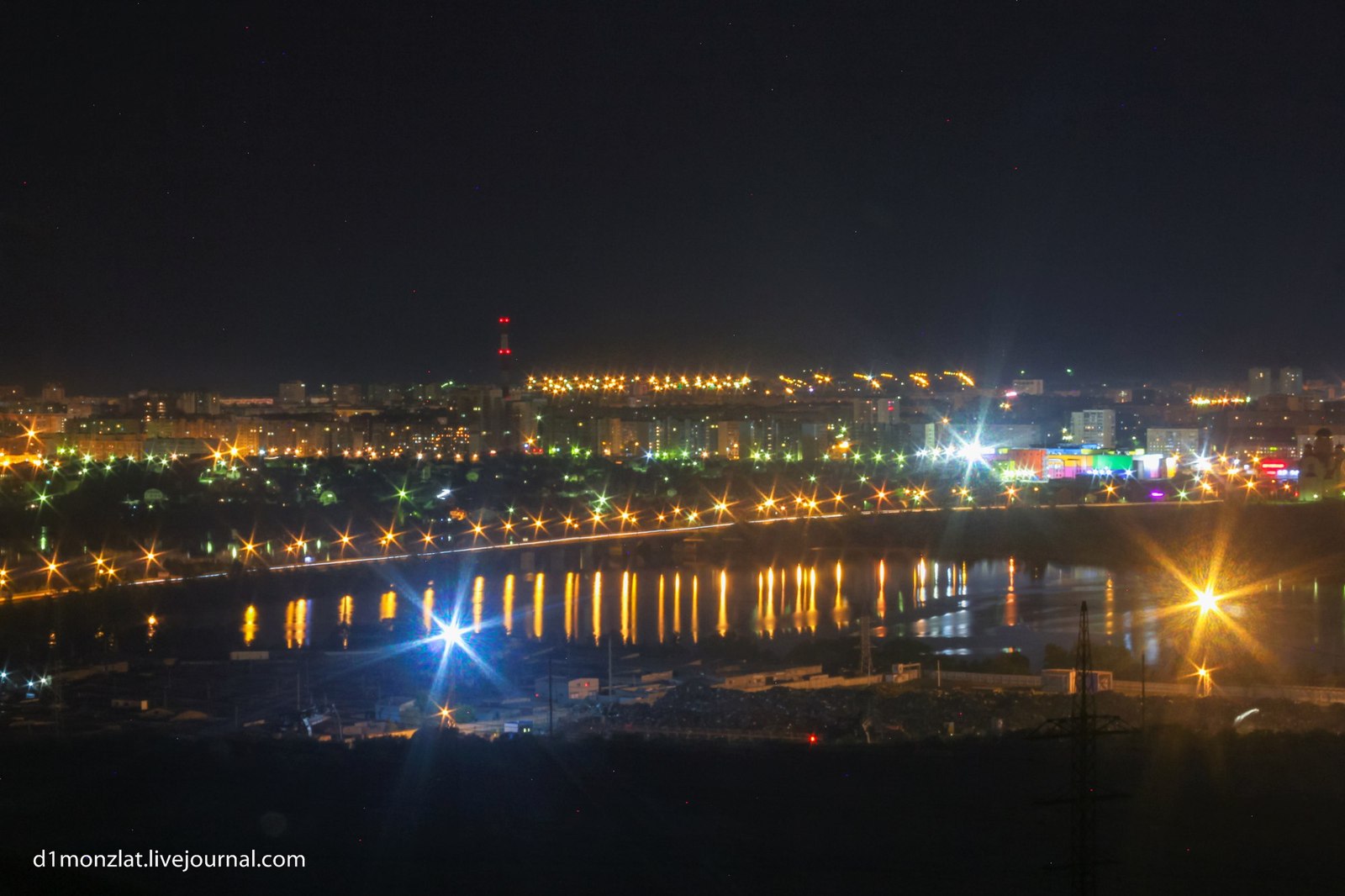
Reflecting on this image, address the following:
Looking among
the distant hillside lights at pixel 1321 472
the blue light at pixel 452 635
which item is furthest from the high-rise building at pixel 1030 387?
the blue light at pixel 452 635

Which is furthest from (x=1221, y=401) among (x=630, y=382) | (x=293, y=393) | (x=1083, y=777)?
(x=1083, y=777)

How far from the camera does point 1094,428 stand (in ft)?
65.2

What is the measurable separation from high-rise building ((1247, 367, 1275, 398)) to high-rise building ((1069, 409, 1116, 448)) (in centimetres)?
590

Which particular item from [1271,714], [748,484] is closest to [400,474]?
[748,484]

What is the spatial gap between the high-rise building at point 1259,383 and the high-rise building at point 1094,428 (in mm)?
5901

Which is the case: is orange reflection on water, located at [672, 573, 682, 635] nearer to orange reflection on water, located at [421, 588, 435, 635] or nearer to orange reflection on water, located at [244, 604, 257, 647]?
orange reflection on water, located at [421, 588, 435, 635]

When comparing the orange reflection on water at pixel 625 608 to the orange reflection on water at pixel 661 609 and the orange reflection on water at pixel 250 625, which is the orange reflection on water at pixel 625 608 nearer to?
the orange reflection on water at pixel 661 609

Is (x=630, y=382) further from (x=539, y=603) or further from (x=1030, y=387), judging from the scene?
(x=539, y=603)

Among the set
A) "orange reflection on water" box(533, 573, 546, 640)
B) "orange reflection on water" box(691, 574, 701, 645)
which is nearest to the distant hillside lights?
"orange reflection on water" box(691, 574, 701, 645)

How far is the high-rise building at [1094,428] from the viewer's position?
19734mm

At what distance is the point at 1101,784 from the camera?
8.04 ft

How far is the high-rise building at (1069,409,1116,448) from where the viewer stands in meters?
19.7

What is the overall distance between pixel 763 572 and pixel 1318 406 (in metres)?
14.8

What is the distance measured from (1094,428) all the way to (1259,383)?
6.63 m
